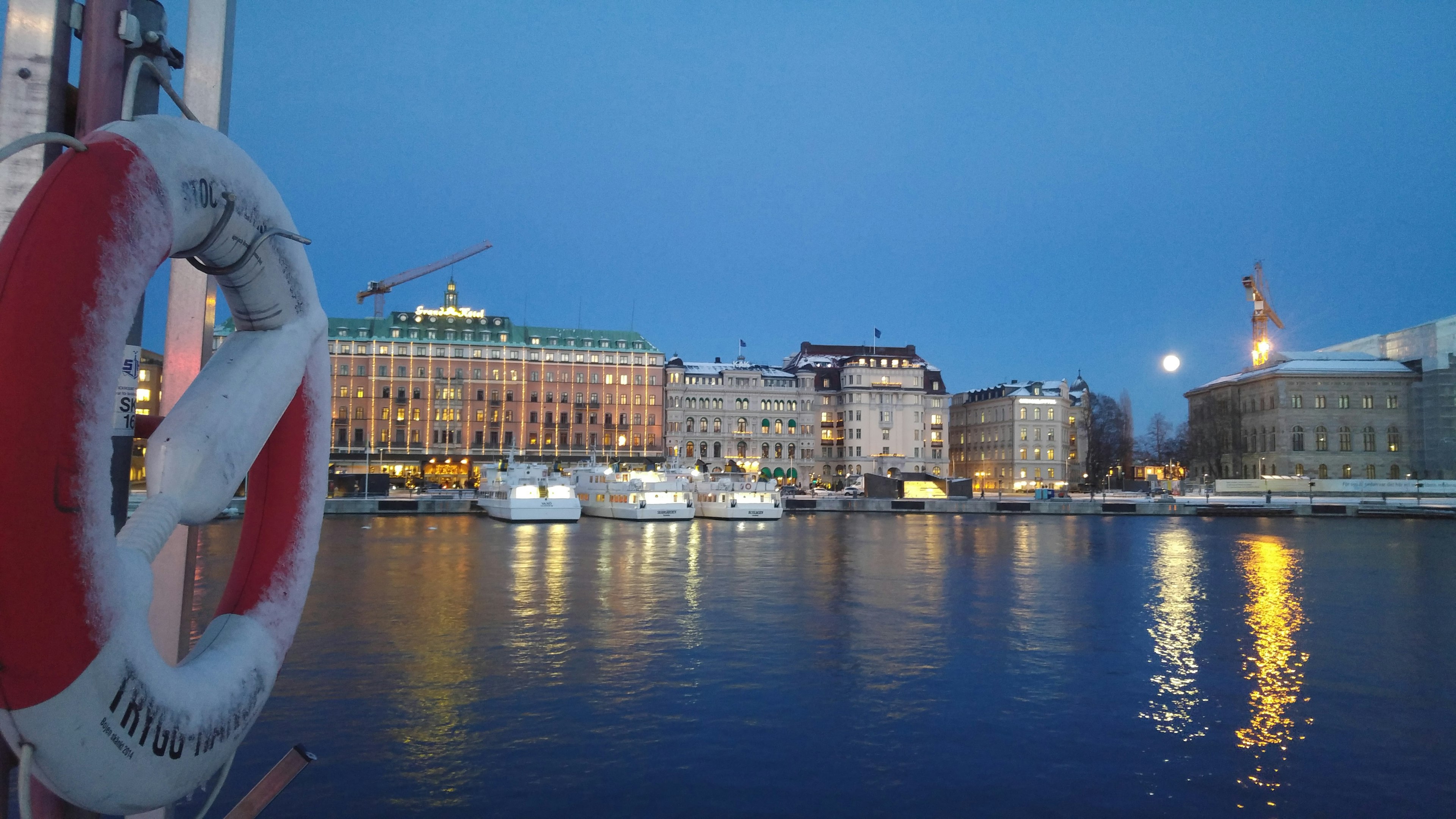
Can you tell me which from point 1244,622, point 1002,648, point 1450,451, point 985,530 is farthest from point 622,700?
point 1450,451

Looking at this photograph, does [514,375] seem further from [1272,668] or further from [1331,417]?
[1272,668]

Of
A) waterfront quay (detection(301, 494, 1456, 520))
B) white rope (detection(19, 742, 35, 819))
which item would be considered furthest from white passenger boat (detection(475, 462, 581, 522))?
white rope (detection(19, 742, 35, 819))

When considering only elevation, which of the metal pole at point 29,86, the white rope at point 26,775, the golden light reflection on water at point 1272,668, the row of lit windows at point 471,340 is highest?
the row of lit windows at point 471,340

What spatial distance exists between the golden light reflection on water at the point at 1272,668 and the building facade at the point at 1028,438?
7122 centimetres

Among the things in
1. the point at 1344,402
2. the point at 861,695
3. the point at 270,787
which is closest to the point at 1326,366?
the point at 1344,402

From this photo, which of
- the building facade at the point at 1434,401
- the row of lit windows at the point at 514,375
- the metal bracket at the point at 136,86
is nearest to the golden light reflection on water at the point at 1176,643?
the metal bracket at the point at 136,86

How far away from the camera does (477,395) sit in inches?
3430

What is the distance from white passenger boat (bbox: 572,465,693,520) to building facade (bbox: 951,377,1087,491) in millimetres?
52164

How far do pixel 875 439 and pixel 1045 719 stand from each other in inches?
3414

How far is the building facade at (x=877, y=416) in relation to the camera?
3821 inches

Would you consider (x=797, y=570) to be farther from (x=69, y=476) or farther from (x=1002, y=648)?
(x=69, y=476)

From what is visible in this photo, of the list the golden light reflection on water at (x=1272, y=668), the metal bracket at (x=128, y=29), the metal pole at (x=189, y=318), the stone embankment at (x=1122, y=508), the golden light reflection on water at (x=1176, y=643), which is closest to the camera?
the metal bracket at (x=128, y=29)

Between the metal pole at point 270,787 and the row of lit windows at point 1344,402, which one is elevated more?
the row of lit windows at point 1344,402

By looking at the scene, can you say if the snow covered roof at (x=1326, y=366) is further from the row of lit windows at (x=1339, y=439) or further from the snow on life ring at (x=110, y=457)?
the snow on life ring at (x=110, y=457)
